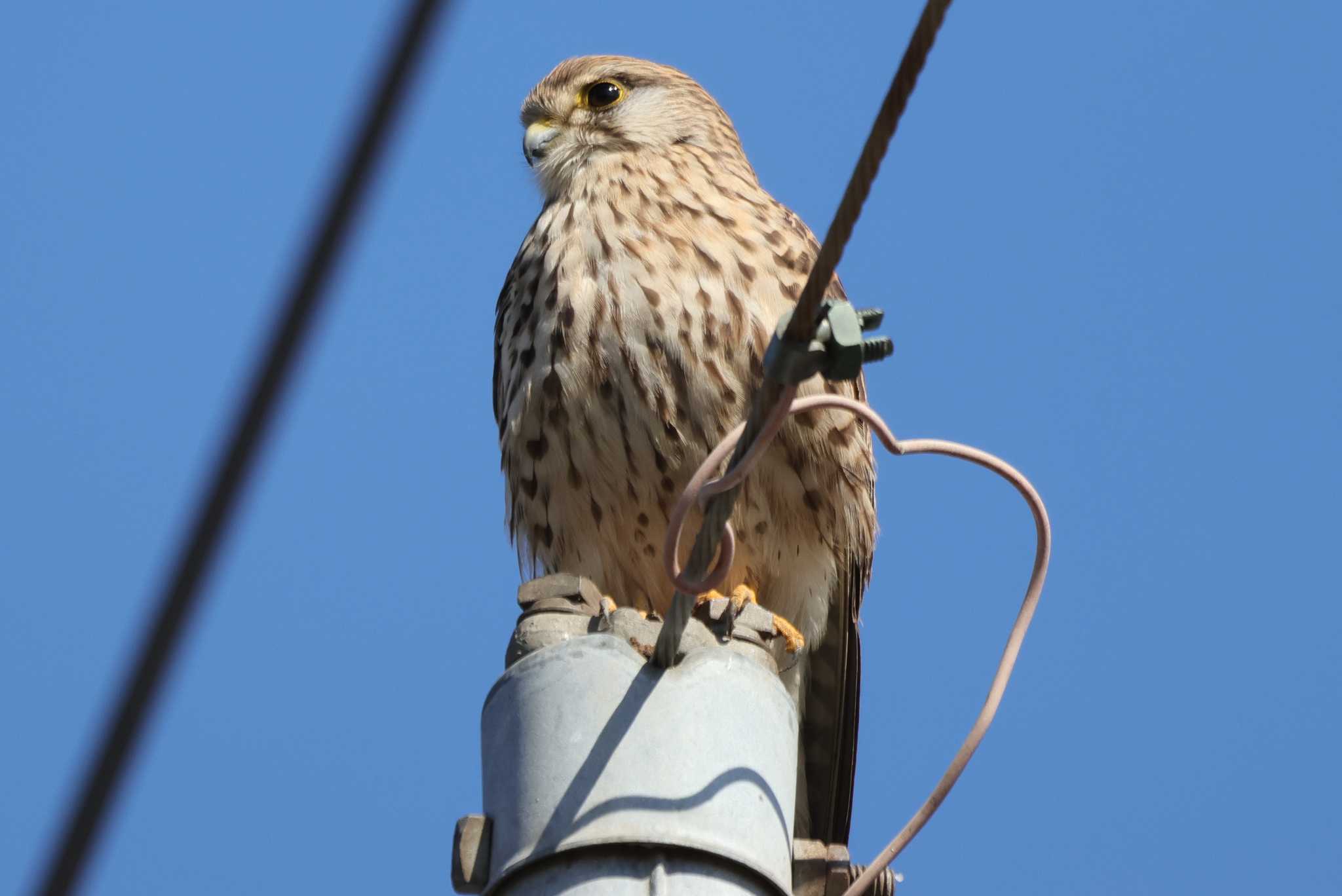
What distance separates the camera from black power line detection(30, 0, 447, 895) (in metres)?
1.04

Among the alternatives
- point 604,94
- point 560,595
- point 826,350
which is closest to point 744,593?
point 560,595

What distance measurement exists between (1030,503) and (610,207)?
2393 millimetres

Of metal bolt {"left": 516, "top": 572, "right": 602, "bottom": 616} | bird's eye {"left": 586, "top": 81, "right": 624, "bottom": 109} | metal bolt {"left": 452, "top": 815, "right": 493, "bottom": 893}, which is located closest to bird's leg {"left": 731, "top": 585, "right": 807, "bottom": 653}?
metal bolt {"left": 516, "top": 572, "right": 602, "bottom": 616}

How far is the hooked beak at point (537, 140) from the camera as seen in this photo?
5812 mm

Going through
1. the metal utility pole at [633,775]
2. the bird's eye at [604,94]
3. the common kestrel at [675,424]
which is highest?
the bird's eye at [604,94]

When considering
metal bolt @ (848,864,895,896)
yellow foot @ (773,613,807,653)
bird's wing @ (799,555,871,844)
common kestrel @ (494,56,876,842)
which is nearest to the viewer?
metal bolt @ (848,864,895,896)

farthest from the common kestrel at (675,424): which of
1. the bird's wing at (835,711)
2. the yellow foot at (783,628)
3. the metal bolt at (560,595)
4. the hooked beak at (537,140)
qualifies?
the metal bolt at (560,595)

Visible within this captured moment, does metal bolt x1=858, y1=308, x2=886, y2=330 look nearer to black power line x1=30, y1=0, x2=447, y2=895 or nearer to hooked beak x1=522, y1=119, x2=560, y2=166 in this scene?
black power line x1=30, y1=0, x2=447, y2=895

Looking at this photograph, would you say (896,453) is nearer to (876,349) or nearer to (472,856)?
(876,349)

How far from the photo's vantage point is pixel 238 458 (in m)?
1.07

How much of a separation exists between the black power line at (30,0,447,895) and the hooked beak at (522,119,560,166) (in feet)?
15.6

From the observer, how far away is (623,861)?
106 inches

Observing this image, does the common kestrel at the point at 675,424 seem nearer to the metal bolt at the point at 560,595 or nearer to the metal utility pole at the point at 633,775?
the metal bolt at the point at 560,595

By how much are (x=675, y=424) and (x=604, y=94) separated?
1754 millimetres
